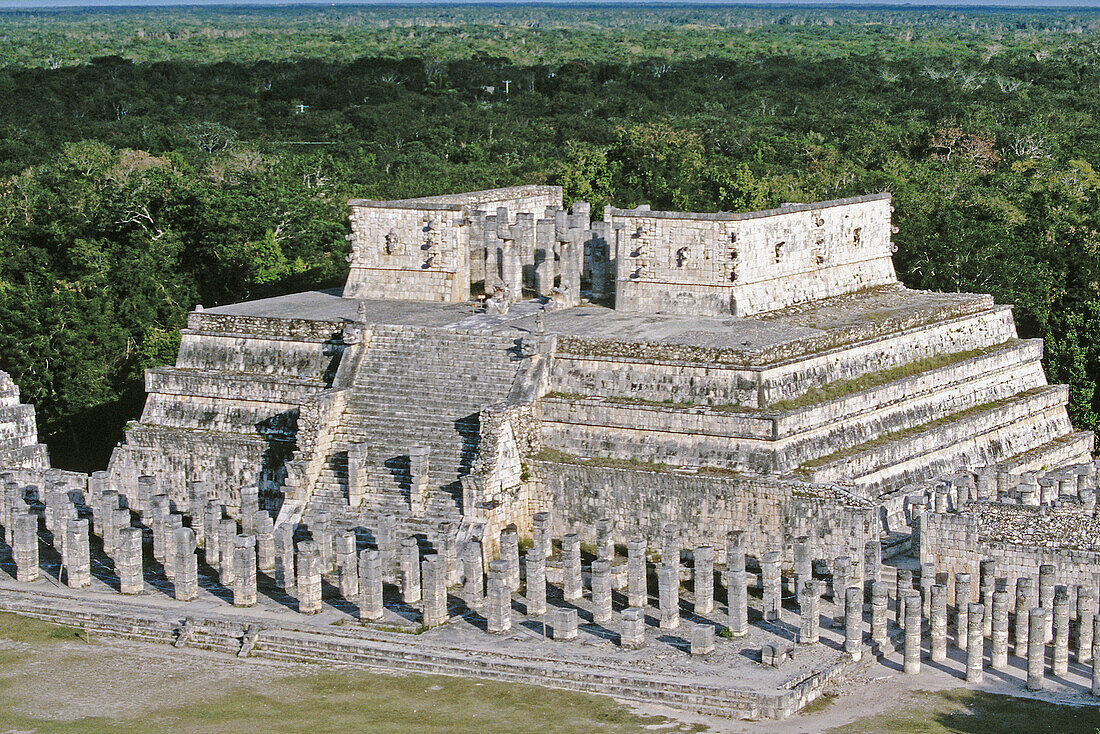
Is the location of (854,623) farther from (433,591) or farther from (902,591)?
(433,591)

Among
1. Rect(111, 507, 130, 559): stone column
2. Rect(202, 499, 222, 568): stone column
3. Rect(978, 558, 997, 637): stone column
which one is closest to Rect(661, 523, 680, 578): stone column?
Rect(978, 558, 997, 637): stone column

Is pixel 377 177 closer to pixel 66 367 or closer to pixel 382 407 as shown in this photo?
pixel 66 367

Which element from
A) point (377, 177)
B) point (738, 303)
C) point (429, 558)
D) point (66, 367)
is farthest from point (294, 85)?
point (429, 558)

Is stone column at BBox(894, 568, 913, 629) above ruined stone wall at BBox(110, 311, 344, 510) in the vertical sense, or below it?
below

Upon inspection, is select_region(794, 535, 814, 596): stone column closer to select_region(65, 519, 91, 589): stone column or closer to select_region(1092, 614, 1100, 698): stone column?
select_region(1092, 614, 1100, 698): stone column

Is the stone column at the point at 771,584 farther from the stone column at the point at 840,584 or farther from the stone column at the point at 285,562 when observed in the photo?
the stone column at the point at 285,562
